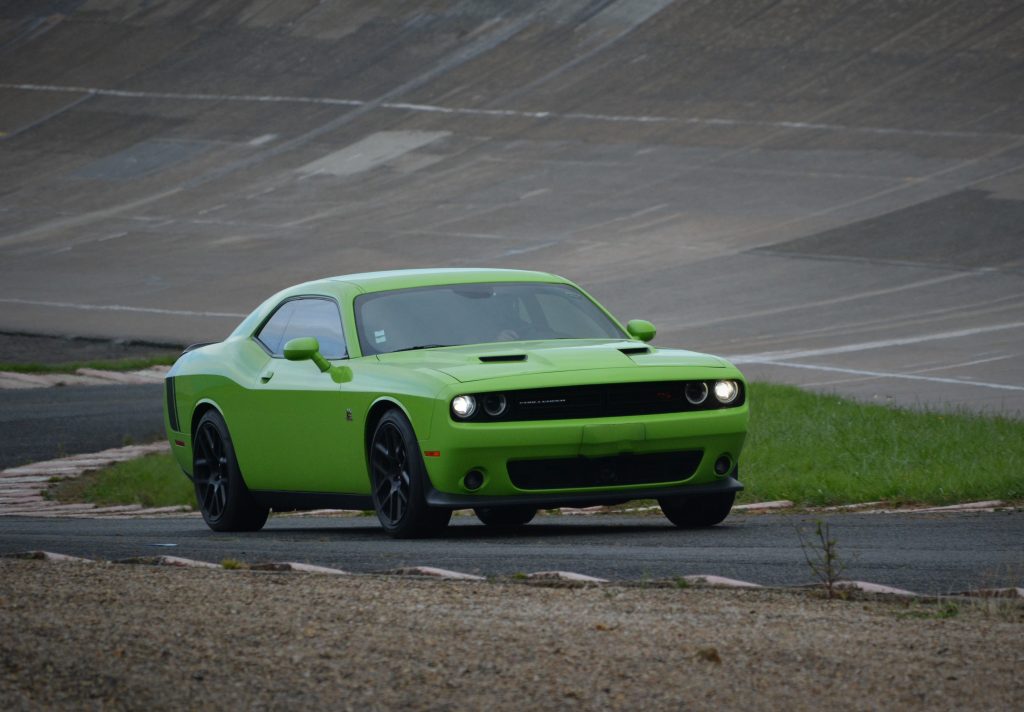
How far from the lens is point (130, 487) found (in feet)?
51.9

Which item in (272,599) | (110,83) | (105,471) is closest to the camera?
(272,599)

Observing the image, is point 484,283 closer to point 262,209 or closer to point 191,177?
point 262,209

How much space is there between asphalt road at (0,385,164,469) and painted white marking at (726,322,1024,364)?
6.58m

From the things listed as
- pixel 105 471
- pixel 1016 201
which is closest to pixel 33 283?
pixel 1016 201

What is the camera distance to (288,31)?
5547 cm

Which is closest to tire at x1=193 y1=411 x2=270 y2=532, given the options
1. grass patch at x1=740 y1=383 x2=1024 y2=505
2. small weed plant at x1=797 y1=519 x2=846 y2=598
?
grass patch at x1=740 y1=383 x2=1024 y2=505

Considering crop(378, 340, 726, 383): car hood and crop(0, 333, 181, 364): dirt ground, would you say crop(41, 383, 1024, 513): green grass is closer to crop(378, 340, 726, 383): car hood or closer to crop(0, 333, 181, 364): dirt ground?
crop(378, 340, 726, 383): car hood

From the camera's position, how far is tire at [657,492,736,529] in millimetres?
10633

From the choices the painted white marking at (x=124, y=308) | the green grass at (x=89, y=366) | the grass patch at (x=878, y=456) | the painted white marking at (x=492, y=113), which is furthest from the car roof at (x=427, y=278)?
the painted white marking at (x=492, y=113)

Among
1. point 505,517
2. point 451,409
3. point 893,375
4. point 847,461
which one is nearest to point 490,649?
point 451,409

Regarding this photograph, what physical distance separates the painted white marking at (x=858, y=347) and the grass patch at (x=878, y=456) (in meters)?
6.23

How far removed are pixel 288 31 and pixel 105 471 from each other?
40.4m

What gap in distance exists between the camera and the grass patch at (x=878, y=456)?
1206 centimetres

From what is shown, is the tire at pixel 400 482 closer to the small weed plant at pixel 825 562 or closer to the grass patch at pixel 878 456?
the small weed plant at pixel 825 562
